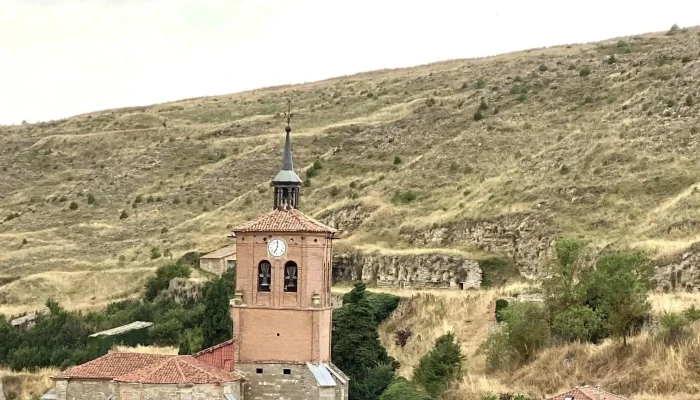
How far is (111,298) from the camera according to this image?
188 feet

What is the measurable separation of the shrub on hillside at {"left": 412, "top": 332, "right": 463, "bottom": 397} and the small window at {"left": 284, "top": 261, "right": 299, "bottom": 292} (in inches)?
219

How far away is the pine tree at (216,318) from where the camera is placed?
42.0 meters

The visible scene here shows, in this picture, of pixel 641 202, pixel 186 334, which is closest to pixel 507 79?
pixel 641 202

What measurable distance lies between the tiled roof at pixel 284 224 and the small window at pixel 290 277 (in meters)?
1.09

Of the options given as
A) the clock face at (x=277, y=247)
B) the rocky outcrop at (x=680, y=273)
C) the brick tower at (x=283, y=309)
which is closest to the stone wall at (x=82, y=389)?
the brick tower at (x=283, y=309)

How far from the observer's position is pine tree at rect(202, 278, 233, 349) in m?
42.0

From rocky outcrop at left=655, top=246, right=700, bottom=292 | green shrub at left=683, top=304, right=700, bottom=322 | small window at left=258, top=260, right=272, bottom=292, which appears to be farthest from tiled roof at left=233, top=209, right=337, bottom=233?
rocky outcrop at left=655, top=246, right=700, bottom=292

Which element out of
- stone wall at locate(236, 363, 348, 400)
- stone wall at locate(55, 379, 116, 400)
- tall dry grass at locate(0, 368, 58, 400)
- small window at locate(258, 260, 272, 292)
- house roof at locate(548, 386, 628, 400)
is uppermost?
small window at locate(258, 260, 272, 292)

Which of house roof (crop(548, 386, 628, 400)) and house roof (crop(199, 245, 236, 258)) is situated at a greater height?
house roof (crop(199, 245, 236, 258))

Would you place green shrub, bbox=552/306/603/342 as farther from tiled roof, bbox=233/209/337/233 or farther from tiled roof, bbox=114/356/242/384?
tiled roof, bbox=114/356/242/384

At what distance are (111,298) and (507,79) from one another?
113 ft

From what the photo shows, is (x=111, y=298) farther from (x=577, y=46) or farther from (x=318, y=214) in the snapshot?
(x=577, y=46)

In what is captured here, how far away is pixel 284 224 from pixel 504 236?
18.2 meters

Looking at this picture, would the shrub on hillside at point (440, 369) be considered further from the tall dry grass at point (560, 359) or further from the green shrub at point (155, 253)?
the green shrub at point (155, 253)
